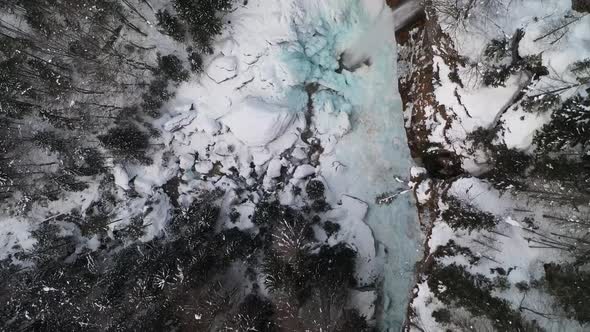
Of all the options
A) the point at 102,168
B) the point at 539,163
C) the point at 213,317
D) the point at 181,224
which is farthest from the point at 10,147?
the point at 539,163

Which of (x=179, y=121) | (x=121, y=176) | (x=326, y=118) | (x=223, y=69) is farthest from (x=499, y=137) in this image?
(x=121, y=176)

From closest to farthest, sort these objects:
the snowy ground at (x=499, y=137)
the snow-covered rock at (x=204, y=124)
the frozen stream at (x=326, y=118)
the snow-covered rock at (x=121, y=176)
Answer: the snowy ground at (x=499, y=137)
the frozen stream at (x=326, y=118)
the snow-covered rock at (x=204, y=124)
the snow-covered rock at (x=121, y=176)

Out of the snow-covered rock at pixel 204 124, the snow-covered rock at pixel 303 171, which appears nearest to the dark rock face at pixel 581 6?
the snow-covered rock at pixel 303 171

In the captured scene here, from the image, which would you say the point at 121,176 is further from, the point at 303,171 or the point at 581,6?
the point at 581,6

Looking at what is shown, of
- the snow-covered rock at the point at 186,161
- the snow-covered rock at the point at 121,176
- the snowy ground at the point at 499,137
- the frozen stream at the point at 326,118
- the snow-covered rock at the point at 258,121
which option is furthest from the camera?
the snow-covered rock at the point at 186,161

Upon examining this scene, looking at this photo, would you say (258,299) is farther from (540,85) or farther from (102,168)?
(540,85)

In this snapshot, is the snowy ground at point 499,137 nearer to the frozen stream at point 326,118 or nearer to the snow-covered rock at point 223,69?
the frozen stream at point 326,118
